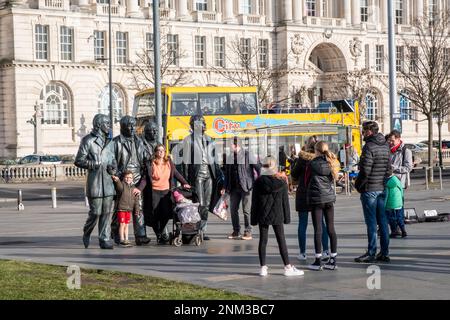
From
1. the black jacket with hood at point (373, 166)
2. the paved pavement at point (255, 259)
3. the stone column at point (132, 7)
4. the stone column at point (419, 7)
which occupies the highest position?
the stone column at point (419, 7)

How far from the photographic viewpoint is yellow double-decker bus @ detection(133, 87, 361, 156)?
41.1m

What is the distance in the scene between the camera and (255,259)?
1537 cm

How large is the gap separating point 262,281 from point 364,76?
68777mm

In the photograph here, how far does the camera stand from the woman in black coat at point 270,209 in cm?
1335

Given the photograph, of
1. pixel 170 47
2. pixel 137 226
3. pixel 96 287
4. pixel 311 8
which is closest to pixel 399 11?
pixel 311 8

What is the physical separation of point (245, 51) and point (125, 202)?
57.9m

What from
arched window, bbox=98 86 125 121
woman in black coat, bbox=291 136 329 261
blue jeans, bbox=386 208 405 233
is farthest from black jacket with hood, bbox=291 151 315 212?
arched window, bbox=98 86 125 121

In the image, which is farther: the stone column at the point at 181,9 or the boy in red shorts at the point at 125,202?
the stone column at the point at 181,9

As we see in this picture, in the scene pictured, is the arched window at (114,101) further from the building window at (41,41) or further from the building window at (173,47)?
the building window at (41,41)

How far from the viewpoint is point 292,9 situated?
3100 inches

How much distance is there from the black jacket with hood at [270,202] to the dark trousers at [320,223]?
0.69 metres

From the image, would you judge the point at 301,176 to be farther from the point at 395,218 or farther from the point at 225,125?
the point at 225,125

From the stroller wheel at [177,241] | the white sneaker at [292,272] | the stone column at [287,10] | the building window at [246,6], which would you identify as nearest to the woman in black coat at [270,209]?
the white sneaker at [292,272]
